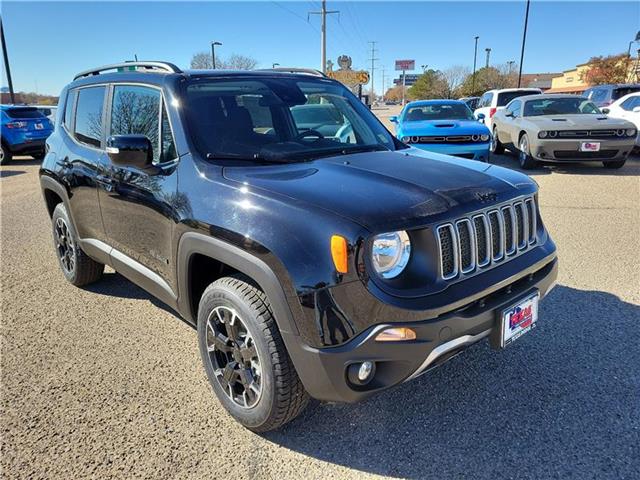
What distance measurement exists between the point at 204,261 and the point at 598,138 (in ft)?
30.1

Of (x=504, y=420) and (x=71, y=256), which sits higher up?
(x=71, y=256)

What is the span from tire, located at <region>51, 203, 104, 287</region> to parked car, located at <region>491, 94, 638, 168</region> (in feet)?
27.6

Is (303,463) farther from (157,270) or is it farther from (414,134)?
(414,134)

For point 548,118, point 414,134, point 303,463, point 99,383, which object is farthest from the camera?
point 548,118

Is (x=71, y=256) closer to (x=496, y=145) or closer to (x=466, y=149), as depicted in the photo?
(x=466, y=149)

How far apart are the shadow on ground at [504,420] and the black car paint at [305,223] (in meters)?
0.55

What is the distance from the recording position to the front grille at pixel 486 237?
A: 87.2 inches

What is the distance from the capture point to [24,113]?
13.7 metres

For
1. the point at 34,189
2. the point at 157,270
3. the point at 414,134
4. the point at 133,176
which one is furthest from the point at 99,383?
the point at 34,189

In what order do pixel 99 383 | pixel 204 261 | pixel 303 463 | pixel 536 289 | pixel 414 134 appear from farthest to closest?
pixel 414 134
pixel 99 383
pixel 204 261
pixel 536 289
pixel 303 463

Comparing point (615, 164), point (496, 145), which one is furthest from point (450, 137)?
point (496, 145)

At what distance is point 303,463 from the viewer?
2.34 meters

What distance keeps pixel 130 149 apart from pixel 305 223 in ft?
4.22

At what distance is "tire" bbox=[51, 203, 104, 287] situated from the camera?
4.27 m
